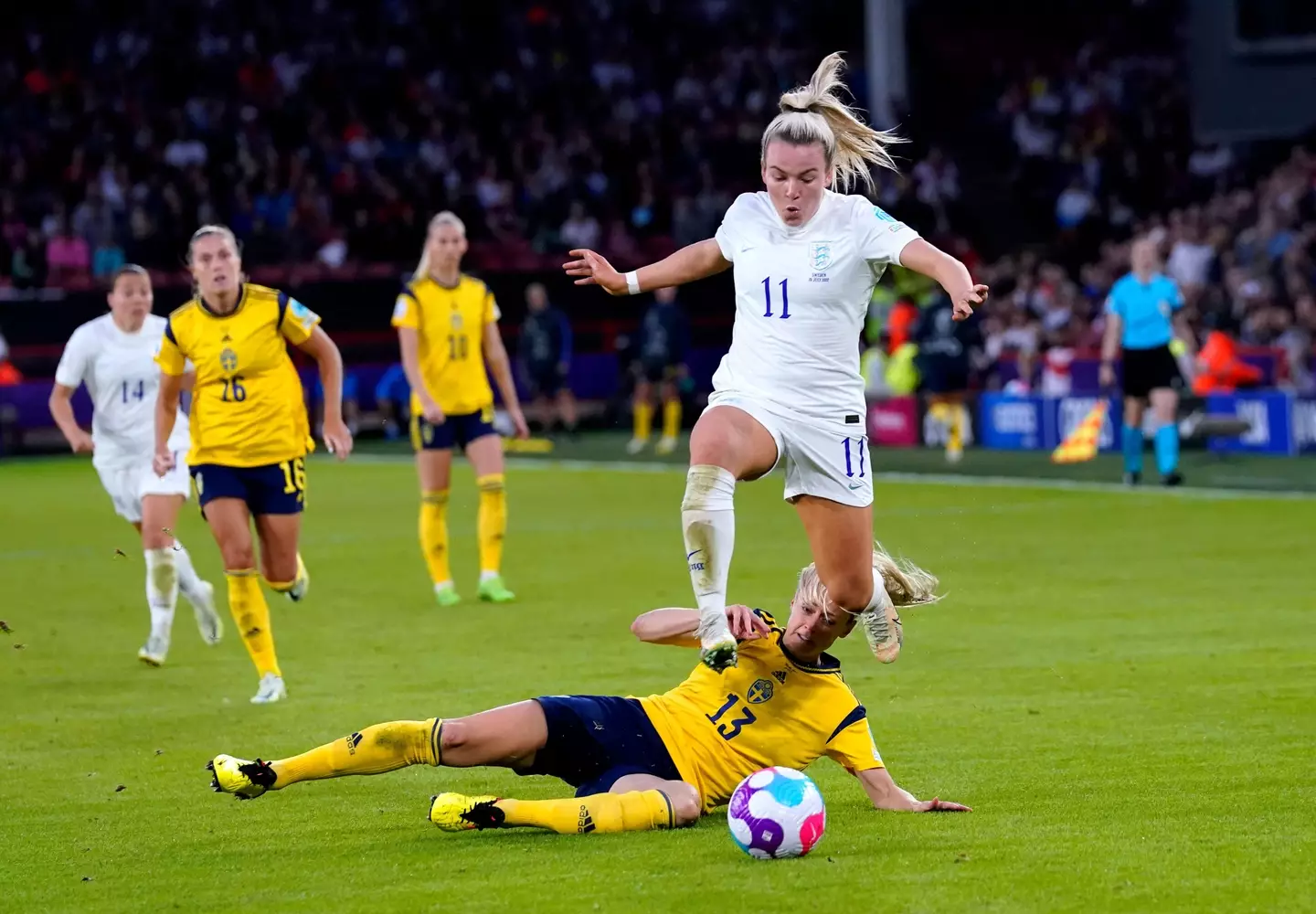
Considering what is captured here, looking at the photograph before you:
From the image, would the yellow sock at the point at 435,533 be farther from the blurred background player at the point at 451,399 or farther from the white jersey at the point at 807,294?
the white jersey at the point at 807,294

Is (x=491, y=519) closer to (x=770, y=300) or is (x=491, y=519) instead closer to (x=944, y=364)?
(x=770, y=300)

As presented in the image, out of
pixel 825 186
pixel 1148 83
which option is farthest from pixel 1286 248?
pixel 825 186

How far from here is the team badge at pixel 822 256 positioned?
7000 millimetres

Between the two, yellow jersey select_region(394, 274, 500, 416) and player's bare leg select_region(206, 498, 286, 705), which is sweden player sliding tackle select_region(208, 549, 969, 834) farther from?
yellow jersey select_region(394, 274, 500, 416)

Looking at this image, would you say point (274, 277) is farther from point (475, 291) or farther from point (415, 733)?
point (415, 733)

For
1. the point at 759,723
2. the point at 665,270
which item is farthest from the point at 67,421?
the point at 759,723

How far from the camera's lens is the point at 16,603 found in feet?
45.3

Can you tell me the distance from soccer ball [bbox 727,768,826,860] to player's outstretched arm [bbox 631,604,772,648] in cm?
56

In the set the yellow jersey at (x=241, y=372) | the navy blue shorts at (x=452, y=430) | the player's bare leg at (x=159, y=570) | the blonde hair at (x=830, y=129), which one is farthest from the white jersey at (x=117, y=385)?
the blonde hair at (x=830, y=129)

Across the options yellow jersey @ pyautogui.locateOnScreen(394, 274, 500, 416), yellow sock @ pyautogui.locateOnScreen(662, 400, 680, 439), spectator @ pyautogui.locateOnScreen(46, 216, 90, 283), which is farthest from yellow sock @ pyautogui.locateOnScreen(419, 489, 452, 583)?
spectator @ pyautogui.locateOnScreen(46, 216, 90, 283)

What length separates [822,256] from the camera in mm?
7004

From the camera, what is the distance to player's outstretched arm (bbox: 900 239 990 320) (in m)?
6.27

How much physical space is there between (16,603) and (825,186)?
854 cm

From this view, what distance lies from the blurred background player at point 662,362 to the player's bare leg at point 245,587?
16647 mm
